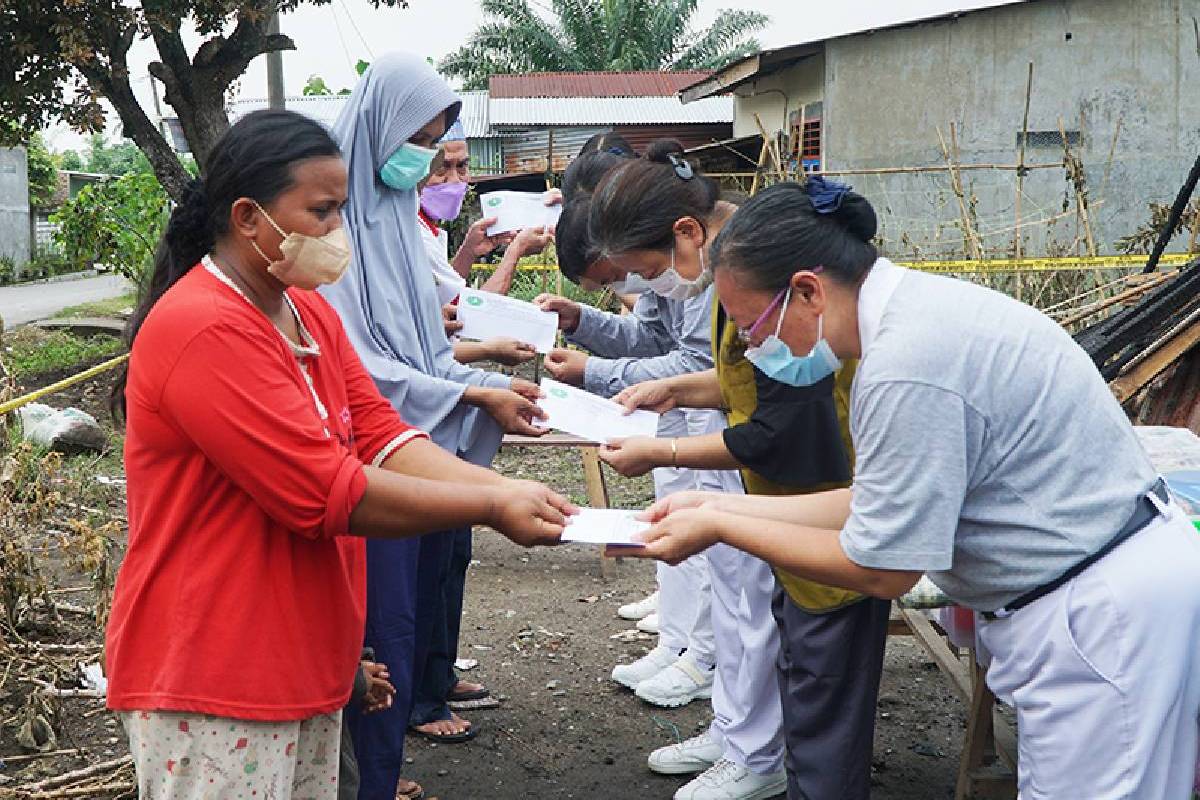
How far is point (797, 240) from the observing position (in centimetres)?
234

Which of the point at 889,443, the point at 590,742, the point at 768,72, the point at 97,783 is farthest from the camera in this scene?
the point at 768,72

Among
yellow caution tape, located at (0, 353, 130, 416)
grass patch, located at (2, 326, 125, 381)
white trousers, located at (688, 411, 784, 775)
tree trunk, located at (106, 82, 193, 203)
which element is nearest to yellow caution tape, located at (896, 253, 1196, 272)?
white trousers, located at (688, 411, 784, 775)

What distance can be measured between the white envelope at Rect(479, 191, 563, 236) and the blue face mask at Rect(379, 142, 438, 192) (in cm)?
166

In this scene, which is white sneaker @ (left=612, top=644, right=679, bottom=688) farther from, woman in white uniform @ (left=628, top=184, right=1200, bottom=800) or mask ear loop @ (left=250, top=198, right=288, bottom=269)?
mask ear loop @ (left=250, top=198, right=288, bottom=269)

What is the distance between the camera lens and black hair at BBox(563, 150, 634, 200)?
4520 mm

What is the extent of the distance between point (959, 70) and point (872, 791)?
11.4 m

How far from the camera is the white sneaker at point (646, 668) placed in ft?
16.5

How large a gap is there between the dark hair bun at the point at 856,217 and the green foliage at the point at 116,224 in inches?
466

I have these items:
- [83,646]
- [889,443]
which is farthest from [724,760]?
[83,646]

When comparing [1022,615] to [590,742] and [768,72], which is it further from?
[768,72]

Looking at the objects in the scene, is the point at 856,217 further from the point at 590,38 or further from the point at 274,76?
the point at 590,38

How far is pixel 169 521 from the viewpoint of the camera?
2150 mm

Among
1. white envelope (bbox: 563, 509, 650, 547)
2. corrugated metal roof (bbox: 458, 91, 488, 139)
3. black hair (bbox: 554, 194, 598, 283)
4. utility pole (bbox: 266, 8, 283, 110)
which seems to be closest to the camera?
white envelope (bbox: 563, 509, 650, 547)

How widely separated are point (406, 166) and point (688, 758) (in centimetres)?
213
